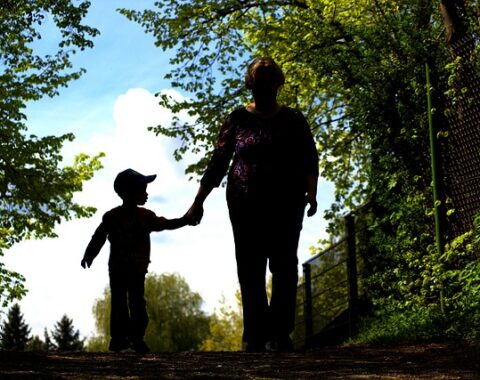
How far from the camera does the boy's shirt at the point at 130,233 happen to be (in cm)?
730

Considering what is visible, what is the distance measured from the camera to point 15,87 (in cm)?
1989

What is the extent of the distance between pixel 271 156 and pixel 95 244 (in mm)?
2439

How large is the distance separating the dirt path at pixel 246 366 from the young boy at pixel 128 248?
1136 mm

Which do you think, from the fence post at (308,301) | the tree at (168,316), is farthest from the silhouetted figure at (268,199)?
the tree at (168,316)

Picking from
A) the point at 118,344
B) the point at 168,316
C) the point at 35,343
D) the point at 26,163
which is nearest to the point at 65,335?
the point at 35,343

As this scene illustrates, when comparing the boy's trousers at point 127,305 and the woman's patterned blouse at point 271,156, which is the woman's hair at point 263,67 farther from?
the boy's trousers at point 127,305

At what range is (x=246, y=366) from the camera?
508 centimetres

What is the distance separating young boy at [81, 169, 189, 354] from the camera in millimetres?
7305

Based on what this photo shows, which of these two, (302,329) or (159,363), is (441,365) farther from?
(302,329)

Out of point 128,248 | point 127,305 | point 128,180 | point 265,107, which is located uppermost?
point 265,107

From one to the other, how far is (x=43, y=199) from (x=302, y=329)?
7019 mm

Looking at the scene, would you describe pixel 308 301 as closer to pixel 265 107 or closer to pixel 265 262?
pixel 265 262

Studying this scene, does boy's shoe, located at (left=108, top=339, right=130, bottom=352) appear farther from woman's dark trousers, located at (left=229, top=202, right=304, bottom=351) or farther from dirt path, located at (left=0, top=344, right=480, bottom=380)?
woman's dark trousers, located at (left=229, top=202, right=304, bottom=351)

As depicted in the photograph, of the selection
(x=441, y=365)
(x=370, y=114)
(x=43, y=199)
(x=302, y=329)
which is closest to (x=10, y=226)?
(x=43, y=199)
